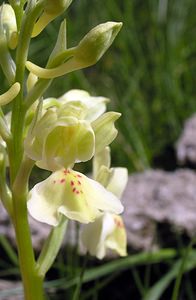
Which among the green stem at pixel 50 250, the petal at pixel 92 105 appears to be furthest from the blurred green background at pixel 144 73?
the green stem at pixel 50 250

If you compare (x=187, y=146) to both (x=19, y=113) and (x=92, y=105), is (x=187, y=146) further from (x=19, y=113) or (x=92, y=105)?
(x=19, y=113)

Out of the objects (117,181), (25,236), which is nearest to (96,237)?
(117,181)

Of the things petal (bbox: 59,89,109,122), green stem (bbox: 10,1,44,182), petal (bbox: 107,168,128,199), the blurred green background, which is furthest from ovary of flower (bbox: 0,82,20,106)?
the blurred green background

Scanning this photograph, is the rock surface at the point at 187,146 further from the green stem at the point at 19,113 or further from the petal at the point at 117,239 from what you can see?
the green stem at the point at 19,113

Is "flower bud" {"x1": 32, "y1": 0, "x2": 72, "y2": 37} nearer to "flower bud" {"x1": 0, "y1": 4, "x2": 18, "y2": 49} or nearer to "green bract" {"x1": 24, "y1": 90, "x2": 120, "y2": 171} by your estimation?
"flower bud" {"x1": 0, "y1": 4, "x2": 18, "y2": 49}

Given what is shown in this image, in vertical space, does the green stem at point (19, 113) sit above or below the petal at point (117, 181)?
above

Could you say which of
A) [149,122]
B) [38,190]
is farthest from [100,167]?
[149,122]

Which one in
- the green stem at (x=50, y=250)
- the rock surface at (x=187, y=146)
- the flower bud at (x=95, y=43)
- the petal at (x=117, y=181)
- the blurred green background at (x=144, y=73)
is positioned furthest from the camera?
the blurred green background at (x=144, y=73)
